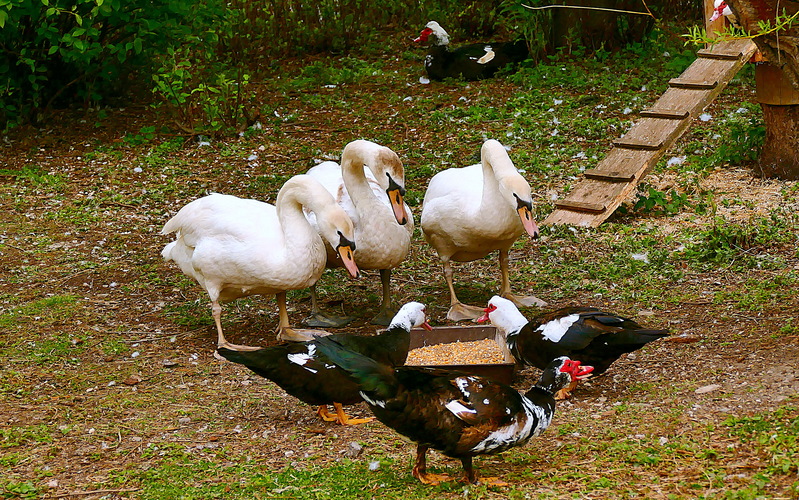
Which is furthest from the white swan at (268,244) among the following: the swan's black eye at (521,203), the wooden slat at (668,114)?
the wooden slat at (668,114)

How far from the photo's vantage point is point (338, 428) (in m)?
5.32

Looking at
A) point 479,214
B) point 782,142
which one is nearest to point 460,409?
point 479,214

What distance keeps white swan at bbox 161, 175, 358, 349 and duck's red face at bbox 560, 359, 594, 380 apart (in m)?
1.74

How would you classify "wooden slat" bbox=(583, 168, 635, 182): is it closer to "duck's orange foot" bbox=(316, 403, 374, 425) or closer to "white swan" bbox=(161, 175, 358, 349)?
"white swan" bbox=(161, 175, 358, 349)

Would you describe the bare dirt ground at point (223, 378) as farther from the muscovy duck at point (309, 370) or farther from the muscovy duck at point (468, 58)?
the muscovy duck at point (468, 58)

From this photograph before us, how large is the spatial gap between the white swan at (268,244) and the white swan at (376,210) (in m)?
0.39

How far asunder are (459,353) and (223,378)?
4.96 ft

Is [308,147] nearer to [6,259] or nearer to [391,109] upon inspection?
[391,109]

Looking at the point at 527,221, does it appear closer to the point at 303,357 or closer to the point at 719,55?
the point at 303,357

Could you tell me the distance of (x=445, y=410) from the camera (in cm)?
426

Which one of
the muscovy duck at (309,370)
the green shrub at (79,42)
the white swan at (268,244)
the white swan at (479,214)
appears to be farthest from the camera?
the green shrub at (79,42)

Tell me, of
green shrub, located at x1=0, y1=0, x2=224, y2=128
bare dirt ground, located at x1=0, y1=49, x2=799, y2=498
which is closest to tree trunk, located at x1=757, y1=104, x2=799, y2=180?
bare dirt ground, located at x1=0, y1=49, x2=799, y2=498

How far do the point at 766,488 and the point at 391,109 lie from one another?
871 centimetres

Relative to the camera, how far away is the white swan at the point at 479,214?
6508mm
